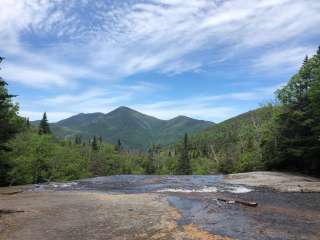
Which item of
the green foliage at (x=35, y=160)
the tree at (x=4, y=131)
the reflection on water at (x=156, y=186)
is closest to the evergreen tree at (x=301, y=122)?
the reflection on water at (x=156, y=186)

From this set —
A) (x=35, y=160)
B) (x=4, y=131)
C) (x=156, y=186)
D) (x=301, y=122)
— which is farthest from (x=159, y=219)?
(x=35, y=160)

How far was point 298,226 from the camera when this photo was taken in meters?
16.4

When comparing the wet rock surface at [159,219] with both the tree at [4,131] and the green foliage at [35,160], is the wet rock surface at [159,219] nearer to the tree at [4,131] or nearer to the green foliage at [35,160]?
the tree at [4,131]

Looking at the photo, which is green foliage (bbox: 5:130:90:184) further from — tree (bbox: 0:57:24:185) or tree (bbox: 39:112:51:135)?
tree (bbox: 39:112:51:135)

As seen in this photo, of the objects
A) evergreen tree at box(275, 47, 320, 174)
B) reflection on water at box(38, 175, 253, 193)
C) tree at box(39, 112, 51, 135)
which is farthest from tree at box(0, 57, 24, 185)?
tree at box(39, 112, 51, 135)

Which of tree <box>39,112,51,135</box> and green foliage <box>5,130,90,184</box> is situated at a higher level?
tree <box>39,112,51,135</box>

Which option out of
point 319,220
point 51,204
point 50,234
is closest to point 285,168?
point 319,220

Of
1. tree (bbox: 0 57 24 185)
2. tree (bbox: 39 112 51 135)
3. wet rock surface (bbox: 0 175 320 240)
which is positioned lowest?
wet rock surface (bbox: 0 175 320 240)

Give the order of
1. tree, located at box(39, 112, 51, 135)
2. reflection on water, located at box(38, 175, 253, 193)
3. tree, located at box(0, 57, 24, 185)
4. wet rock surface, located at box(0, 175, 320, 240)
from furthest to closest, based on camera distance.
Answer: tree, located at box(39, 112, 51, 135) → tree, located at box(0, 57, 24, 185) → reflection on water, located at box(38, 175, 253, 193) → wet rock surface, located at box(0, 175, 320, 240)

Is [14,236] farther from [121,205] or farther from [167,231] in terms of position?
[121,205]

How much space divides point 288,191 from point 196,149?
16728cm

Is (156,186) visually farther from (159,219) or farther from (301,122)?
(301,122)

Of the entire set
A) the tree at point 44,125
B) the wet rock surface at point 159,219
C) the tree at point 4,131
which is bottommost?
the wet rock surface at point 159,219

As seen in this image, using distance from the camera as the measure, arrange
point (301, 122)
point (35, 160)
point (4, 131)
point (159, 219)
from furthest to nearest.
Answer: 1. point (35, 160)
2. point (301, 122)
3. point (4, 131)
4. point (159, 219)
